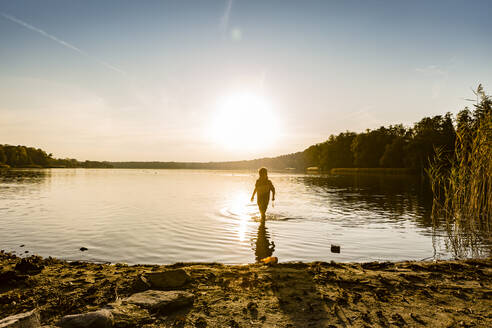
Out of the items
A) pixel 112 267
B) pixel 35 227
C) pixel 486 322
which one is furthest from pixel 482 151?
pixel 35 227

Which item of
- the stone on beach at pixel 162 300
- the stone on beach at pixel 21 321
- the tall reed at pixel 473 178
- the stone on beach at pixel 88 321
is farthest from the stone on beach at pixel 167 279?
the tall reed at pixel 473 178

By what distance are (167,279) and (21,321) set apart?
2.70 meters

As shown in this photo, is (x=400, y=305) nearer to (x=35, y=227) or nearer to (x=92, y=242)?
(x=92, y=242)

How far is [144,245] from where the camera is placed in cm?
1195

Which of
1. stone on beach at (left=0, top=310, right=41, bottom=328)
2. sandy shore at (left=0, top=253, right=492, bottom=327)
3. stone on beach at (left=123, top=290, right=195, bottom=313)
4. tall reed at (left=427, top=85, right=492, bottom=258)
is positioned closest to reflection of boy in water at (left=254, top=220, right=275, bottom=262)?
sandy shore at (left=0, top=253, right=492, bottom=327)

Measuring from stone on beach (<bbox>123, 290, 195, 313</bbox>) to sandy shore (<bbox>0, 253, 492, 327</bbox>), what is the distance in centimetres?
8

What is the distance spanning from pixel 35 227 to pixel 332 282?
14.8 m

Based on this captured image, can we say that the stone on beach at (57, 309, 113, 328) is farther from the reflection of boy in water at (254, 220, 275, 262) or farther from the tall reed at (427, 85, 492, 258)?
the tall reed at (427, 85, 492, 258)

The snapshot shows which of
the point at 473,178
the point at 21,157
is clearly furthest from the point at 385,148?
the point at 21,157

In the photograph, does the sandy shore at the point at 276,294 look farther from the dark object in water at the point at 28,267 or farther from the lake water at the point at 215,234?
the lake water at the point at 215,234

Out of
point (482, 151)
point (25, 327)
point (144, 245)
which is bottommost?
point (144, 245)

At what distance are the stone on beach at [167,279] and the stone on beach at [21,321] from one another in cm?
217

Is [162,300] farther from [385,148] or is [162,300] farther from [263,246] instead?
[385,148]

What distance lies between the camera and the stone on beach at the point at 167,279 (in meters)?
6.38
